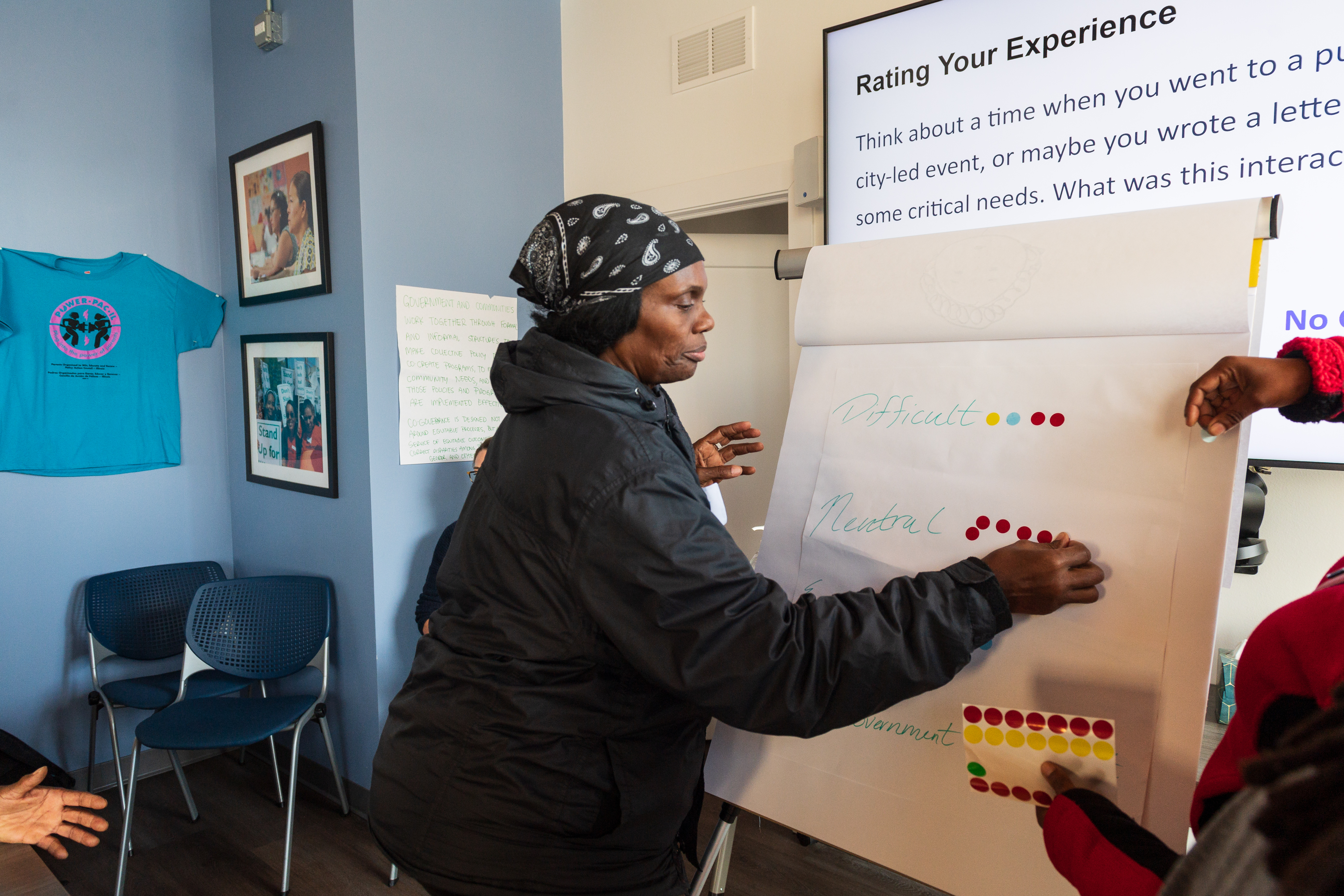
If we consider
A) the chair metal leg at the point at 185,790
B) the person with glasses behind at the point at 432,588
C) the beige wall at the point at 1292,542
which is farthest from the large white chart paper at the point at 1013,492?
the chair metal leg at the point at 185,790

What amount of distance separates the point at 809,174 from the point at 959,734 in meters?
1.77

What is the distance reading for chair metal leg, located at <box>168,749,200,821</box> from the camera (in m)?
2.63

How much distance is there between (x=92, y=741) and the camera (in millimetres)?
2656

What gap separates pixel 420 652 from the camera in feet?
3.78

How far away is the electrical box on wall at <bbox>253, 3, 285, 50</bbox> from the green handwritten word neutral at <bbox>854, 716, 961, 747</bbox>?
2968mm

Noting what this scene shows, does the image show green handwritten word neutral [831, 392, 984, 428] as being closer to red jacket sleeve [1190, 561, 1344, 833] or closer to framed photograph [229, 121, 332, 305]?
red jacket sleeve [1190, 561, 1344, 833]

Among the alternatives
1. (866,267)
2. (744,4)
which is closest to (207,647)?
(866,267)

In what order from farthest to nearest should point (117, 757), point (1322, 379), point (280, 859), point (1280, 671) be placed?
point (117, 757)
point (280, 859)
point (1322, 379)
point (1280, 671)

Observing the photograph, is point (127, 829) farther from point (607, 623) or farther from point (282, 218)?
point (607, 623)

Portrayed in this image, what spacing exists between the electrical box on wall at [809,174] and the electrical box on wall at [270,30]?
188 cm

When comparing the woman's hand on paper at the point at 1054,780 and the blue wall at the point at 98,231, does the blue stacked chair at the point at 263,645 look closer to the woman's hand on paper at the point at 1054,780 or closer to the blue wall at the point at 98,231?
the blue wall at the point at 98,231

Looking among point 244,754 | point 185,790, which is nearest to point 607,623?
point 185,790

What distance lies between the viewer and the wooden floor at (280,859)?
7.50ft

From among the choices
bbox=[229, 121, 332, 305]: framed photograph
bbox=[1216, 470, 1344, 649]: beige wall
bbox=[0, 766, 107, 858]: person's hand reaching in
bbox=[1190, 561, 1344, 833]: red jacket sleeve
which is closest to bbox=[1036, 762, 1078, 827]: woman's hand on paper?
bbox=[1190, 561, 1344, 833]: red jacket sleeve
